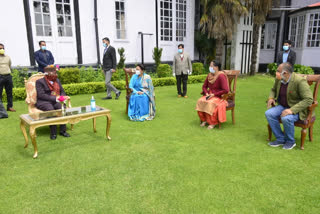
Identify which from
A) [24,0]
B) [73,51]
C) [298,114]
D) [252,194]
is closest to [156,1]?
[73,51]

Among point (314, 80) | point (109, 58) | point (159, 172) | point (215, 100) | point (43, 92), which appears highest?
point (109, 58)

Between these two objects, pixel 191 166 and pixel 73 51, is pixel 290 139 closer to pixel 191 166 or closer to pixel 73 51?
pixel 191 166

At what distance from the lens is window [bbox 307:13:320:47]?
537 inches

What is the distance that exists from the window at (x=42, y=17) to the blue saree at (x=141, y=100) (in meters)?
6.29

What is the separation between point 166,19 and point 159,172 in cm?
1133

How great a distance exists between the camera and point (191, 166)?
3.65 m

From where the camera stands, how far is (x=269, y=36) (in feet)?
55.3

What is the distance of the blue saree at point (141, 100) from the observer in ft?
19.4

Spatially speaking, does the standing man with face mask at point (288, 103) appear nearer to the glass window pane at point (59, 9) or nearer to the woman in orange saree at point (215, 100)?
the woman in orange saree at point (215, 100)

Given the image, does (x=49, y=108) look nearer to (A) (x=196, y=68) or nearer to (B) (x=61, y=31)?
(B) (x=61, y=31)

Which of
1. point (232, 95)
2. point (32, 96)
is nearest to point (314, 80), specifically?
point (232, 95)

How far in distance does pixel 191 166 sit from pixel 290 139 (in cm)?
183

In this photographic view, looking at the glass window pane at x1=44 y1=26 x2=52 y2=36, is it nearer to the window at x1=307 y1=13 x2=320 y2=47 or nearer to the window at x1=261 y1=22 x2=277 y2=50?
the window at x1=261 y1=22 x2=277 y2=50

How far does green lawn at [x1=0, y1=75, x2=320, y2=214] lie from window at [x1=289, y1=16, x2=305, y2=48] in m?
11.4
